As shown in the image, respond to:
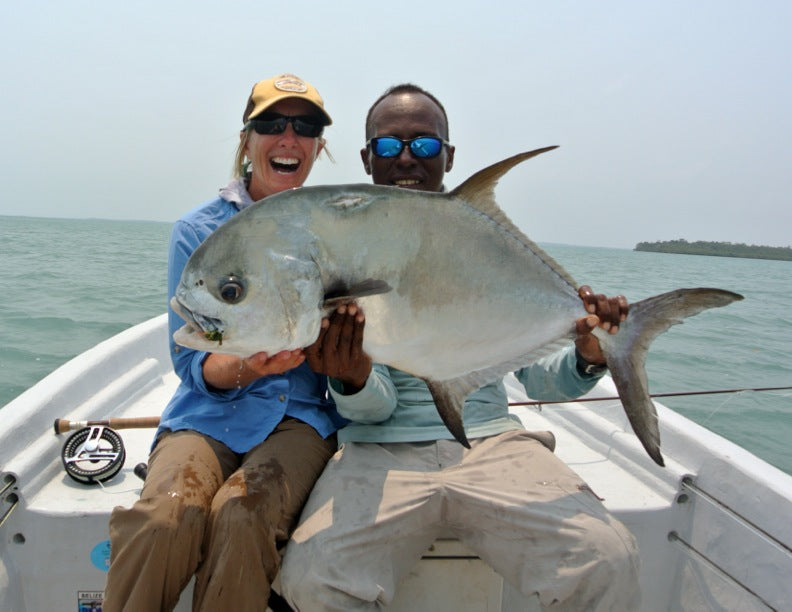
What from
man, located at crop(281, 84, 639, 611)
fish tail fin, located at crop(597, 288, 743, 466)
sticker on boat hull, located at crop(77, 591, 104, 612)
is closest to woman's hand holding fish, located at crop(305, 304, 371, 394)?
man, located at crop(281, 84, 639, 611)

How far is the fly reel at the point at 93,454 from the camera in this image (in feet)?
8.48

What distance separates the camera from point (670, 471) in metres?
2.75

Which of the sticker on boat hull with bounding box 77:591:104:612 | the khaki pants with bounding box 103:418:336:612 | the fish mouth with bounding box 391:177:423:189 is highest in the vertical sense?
the fish mouth with bounding box 391:177:423:189

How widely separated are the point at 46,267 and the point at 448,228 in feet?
66.9

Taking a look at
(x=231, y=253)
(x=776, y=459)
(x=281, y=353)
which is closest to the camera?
(x=231, y=253)

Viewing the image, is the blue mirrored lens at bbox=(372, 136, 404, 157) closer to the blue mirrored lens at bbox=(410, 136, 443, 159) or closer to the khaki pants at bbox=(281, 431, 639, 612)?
the blue mirrored lens at bbox=(410, 136, 443, 159)

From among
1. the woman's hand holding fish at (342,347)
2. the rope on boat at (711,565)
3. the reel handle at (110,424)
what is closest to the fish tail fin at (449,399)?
the woman's hand holding fish at (342,347)

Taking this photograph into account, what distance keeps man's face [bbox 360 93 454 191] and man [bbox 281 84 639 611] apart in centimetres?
93

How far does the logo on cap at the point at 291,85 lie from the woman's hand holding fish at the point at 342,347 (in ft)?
4.15

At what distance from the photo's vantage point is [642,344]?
204cm

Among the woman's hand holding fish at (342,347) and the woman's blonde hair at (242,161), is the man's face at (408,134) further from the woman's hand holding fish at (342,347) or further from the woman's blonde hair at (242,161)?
the woman's hand holding fish at (342,347)

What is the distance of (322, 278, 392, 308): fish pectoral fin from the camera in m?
1.70

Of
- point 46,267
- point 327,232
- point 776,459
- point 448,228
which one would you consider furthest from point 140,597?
point 46,267

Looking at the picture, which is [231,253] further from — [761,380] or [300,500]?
[761,380]
